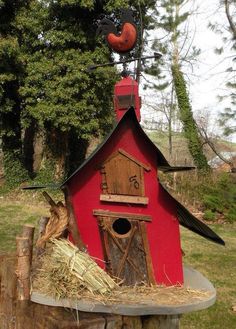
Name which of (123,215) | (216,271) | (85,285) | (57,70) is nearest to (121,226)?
(123,215)

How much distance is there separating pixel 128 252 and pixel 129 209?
301mm

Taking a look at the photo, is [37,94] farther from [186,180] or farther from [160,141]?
[160,141]

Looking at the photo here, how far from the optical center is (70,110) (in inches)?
501

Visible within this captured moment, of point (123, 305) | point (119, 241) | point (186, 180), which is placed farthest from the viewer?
point (186, 180)

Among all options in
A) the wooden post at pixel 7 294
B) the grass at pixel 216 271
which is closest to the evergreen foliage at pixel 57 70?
the grass at pixel 216 271

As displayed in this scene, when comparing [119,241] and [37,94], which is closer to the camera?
[119,241]

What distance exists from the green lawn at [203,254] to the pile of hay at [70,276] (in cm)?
280

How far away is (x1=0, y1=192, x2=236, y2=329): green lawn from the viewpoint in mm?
5094

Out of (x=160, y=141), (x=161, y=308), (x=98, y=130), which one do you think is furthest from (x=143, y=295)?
Answer: (x=160, y=141)

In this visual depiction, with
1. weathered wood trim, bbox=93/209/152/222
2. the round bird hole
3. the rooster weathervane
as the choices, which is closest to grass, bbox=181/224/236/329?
the round bird hole

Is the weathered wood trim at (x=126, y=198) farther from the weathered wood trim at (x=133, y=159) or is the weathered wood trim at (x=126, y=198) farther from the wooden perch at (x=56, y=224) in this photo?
the wooden perch at (x=56, y=224)

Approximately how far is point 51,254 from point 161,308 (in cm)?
84

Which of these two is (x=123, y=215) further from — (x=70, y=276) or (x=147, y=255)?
(x=70, y=276)

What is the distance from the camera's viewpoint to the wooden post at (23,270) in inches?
96.2
